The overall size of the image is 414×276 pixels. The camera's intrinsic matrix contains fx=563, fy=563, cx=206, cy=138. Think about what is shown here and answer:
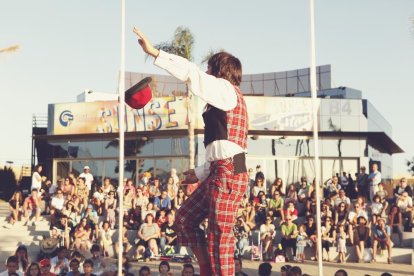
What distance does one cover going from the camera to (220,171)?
398cm

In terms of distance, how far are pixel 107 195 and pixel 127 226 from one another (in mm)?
1772

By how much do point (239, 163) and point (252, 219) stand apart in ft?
42.9

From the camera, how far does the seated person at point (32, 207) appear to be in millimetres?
18406

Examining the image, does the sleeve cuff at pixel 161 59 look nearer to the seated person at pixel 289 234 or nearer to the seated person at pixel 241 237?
the seated person at pixel 241 237

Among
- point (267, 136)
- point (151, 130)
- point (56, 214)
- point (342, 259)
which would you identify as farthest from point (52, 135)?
point (342, 259)

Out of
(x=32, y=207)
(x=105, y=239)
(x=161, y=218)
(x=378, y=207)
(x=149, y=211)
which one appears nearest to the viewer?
(x=105, y=239)

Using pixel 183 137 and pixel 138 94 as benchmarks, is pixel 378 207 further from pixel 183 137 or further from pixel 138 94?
pixel 138 94

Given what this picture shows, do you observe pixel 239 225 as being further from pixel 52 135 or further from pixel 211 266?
pixel 52 135

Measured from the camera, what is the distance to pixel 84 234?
629 inches

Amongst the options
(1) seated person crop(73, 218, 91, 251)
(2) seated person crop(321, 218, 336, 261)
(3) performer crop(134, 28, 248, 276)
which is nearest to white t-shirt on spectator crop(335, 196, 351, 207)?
(2) seated person crop(321, 218, 336, 261)

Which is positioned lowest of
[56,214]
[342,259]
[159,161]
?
[342,259]

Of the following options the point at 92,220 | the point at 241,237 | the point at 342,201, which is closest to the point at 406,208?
the point at 342,201

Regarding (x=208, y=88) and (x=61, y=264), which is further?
(x=61, y=264)

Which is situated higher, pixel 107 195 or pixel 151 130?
pixel 151 130
